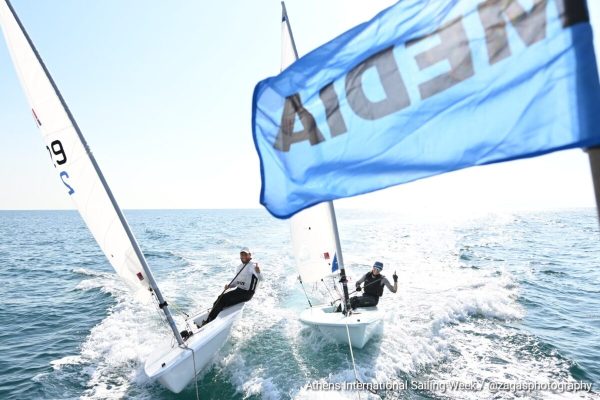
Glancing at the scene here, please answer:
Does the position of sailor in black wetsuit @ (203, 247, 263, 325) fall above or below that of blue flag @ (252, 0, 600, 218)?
below

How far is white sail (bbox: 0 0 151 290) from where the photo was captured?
6012mm

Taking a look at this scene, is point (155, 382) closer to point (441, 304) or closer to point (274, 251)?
point (441, 304)

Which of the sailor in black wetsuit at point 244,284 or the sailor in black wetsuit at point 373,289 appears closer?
the sailor in black wetsuit at point 244,284

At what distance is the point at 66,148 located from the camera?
6129 mm

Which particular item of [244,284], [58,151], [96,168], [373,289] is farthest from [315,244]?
[58,151]

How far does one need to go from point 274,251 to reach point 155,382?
56.9ft

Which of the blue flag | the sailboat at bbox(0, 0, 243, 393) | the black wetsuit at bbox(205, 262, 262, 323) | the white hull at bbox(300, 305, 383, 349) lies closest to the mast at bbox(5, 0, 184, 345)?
the sailboat at bbox(0, 0, 243, 393)

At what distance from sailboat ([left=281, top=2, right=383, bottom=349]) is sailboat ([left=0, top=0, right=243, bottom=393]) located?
8.43ft

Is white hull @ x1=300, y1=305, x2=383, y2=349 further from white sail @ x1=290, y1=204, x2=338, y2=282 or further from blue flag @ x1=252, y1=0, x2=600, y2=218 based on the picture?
blue flag @ x1=252, y1=0, x2=600, y2=218

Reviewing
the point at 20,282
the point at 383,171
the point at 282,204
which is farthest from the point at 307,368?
the point at 20,282

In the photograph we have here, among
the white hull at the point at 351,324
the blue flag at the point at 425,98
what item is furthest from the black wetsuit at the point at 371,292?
the blue flag at the point at 425,98

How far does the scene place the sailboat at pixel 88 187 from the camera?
235 inches

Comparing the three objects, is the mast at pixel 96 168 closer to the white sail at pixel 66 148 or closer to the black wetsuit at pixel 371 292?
the white sail at pixel 66 148

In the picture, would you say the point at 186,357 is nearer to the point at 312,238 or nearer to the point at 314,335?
the point at 314,335
